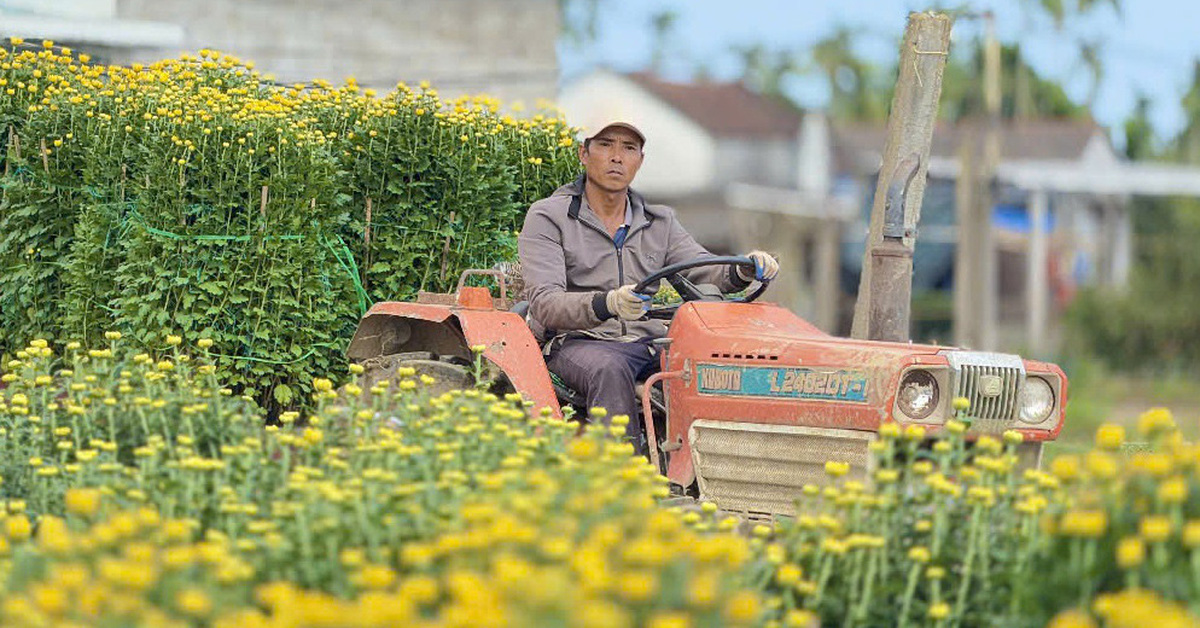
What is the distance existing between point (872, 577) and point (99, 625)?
1.98 meters

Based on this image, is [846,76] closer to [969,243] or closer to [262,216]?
[969,243]

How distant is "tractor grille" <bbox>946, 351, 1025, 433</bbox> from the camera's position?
6867 millimetres

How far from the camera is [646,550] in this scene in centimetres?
380

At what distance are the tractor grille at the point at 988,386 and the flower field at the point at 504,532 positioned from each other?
116 cm

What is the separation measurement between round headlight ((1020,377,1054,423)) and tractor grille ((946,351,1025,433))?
0.08 meters

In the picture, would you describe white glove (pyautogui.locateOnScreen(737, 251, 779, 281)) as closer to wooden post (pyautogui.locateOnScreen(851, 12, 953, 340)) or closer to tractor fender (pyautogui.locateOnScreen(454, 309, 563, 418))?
tractor fender (pyautogui.locateOnScreen(454, 309, 563, 418))

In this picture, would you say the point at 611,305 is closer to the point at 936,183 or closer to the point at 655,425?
the point at 655,425

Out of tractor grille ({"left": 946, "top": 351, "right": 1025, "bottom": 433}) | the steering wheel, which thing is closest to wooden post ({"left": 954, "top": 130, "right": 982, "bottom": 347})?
the steering wheel

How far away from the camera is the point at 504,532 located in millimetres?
3994

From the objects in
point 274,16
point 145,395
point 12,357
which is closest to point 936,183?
point 274,16

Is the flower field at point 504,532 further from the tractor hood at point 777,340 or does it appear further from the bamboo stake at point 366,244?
the bamboo stake at point 366,244

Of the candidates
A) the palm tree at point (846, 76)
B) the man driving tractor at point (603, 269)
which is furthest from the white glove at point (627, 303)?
the palm tree at point (846, 76)

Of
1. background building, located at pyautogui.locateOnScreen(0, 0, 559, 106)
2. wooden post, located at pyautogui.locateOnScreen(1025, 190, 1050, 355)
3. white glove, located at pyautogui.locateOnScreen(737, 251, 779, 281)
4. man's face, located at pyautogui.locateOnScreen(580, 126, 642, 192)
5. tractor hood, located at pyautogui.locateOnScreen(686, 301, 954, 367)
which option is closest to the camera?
tractor hood, located at pyautogui.locateOnScreen(686, 301, 954, 367)

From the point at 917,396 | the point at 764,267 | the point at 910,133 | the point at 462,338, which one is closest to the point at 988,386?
the point at 917,396
